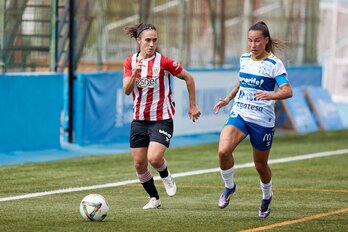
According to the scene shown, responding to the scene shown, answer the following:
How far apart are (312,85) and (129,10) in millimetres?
7062

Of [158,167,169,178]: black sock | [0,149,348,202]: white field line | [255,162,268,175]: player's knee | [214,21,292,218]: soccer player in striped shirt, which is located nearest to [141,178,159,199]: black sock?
[158,167,169,178]: black sock

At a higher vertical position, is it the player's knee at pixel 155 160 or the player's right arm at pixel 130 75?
the player's right arm at pixel 130 75

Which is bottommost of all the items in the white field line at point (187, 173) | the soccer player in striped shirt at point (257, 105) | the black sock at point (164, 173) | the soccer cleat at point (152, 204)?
the white field line at point (187, 173)

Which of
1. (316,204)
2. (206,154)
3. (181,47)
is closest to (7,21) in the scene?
(206,154)

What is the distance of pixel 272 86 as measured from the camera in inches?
471

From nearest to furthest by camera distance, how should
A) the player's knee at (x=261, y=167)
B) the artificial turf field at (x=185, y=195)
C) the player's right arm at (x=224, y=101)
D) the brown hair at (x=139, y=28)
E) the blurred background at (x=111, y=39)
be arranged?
1. the artificial turf field at (x=185, y=195)
2. the player's knee at (x=261, y=167)
3. the player's right arm at (x=224, y=101)
4. the brown hair at (x=139, y=28)
5. the blurred background at (x=111, y=39)

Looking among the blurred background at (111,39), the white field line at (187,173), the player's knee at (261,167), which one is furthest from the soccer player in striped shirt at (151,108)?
the blurred background at (111,39)

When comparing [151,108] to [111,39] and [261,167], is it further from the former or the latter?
[111,39]

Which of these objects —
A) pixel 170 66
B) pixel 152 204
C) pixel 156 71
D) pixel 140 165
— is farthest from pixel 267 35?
pixel 152 204

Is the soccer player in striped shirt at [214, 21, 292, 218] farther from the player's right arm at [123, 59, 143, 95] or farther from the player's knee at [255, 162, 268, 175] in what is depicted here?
the player's right arm at [123, 59, 143, 95]

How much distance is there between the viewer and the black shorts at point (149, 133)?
1256cm

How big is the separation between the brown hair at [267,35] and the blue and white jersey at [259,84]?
0.12 meters

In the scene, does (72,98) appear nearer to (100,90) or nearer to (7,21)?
(100,90)

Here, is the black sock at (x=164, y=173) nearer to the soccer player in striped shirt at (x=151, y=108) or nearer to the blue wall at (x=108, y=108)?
the soccer player in striped shirt at (x=151, y=108)
